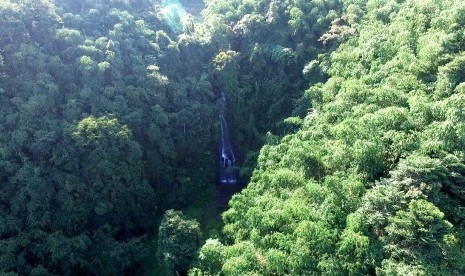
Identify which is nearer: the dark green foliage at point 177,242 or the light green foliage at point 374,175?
the light green foliage at point 374,175

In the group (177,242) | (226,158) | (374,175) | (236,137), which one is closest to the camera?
(374,175)

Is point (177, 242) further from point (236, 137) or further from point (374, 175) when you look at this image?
point (236, 137)

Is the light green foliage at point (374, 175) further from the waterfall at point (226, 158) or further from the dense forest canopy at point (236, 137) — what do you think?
the waterfall at point (226, 158)

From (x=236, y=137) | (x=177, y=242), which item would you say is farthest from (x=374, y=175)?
(x=236, y=137)

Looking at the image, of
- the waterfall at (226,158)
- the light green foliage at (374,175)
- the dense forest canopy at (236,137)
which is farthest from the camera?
the waterfall at (226,158)

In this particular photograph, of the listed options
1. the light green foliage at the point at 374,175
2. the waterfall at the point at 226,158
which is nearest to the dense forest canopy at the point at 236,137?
the light green foliage at the point at 374,175
